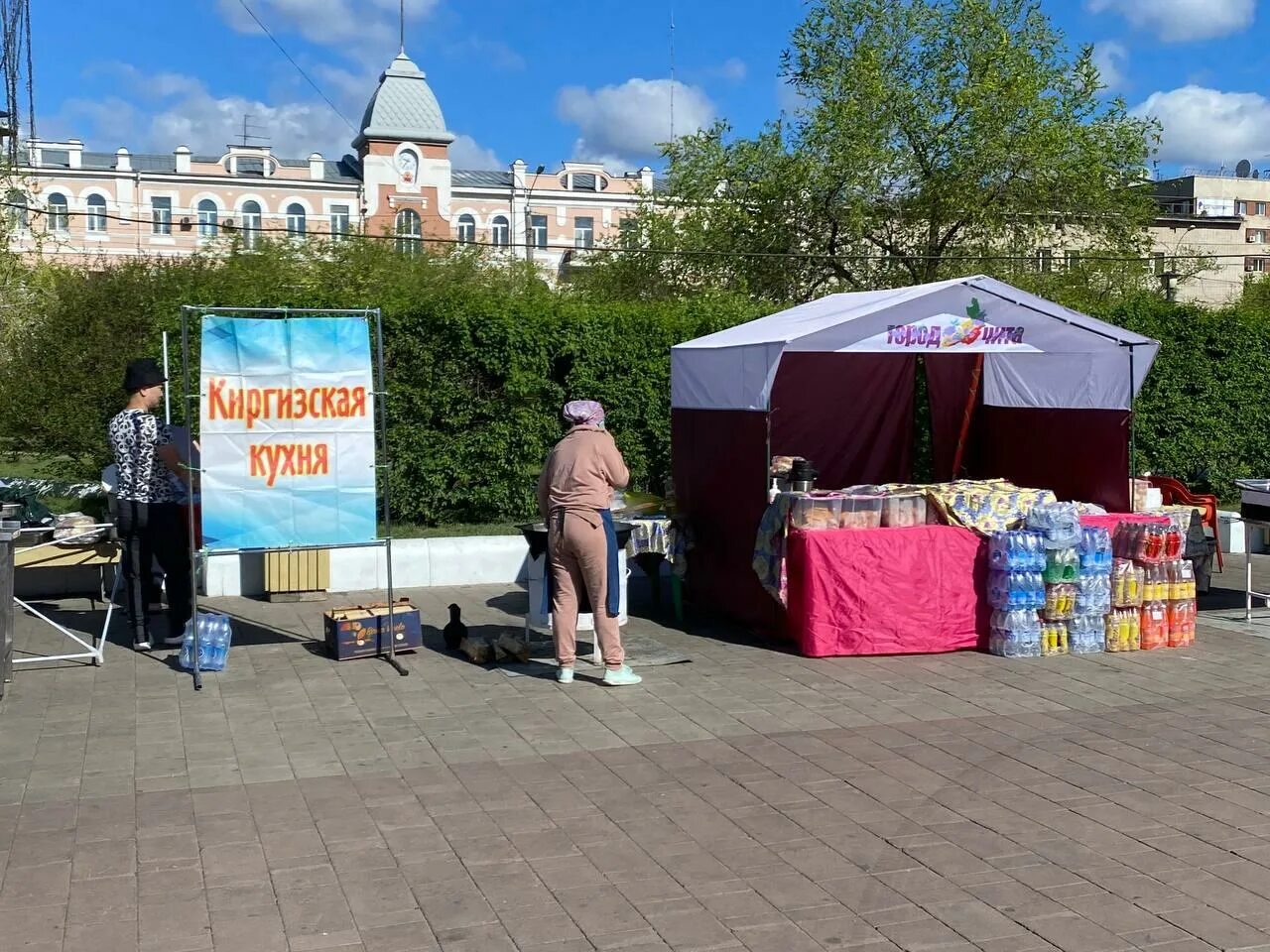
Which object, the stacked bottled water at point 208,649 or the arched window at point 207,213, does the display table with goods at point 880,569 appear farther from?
the arched window at point 207,213

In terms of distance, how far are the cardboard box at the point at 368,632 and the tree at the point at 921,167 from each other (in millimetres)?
15410

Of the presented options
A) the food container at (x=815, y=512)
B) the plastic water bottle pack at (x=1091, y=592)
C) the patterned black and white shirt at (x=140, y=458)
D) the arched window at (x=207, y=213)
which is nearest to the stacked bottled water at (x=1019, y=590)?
the plastic water bottle pack at (x=1091, y=592)

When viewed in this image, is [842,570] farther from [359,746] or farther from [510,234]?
[510,234]

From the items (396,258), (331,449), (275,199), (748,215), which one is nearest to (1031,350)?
(331,449)

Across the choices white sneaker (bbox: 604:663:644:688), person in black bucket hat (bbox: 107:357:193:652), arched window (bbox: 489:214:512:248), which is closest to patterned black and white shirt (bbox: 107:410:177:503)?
person in black bucket hat (bbox: 107:357:193:652)

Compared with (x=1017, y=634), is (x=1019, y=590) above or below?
above

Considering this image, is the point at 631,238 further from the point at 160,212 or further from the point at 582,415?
the point at 160,212

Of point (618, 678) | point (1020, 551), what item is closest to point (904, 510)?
point (1020, 551)

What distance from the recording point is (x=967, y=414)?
41.9ft

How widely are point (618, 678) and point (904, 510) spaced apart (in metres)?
2.57

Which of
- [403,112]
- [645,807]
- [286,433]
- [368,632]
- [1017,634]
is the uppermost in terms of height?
[403,112]

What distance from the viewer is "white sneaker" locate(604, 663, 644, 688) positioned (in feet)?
27.0

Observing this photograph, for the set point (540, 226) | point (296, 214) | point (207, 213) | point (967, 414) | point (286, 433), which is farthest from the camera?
point (540, 226)

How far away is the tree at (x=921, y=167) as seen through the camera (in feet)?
73.5
